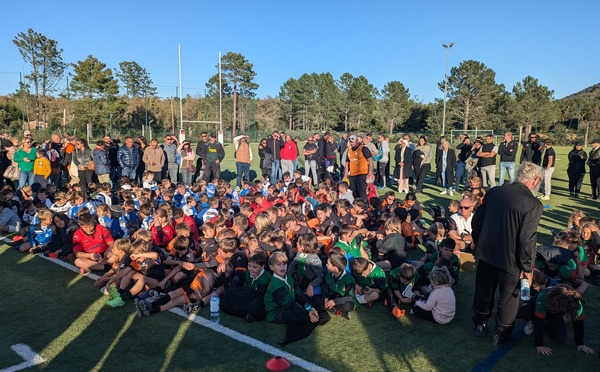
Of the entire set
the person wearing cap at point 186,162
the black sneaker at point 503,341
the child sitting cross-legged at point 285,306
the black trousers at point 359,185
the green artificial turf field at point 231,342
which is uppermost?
the person wearing cap at point 186,162

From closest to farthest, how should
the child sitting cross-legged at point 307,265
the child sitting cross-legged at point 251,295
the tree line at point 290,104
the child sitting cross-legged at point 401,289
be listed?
the child sitting cross-legged at point 251,295, the child sitting cross-legged at point 401,289, the child sitting cross-legged at point 307,265, the tree line at point 290,104

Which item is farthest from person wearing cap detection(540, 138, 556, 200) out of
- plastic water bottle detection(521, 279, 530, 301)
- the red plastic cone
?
A: the red plastic cone

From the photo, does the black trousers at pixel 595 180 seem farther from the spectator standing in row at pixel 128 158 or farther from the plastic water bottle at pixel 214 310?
the spectator standing in row at pixel 128 158

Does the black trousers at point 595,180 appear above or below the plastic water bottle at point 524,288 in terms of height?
above


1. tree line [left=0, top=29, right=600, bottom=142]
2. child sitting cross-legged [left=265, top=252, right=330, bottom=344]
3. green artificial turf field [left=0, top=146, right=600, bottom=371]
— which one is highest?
tree line [left=0, top=29, right=600, bottom=142]

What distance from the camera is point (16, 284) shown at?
6266 millimetres

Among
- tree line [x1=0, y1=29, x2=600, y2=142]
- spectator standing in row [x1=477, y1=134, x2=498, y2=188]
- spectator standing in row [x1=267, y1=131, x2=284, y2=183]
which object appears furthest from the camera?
tree line [x1=0, y1=29, x2=600, y2=142]

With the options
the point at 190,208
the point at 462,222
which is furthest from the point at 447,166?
the point at 190,208

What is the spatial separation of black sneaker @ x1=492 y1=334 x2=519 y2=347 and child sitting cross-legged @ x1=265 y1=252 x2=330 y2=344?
72.1 inches

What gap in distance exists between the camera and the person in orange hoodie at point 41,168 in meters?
11.2

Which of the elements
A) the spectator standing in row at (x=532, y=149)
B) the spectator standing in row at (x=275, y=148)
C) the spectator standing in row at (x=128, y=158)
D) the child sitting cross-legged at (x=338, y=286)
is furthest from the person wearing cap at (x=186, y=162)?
the spectator standing in row at (x=532, y=149)

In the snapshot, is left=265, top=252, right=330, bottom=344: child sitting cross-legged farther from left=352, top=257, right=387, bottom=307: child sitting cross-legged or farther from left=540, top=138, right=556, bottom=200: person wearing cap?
left=540, top=138, right=556, bottom=200: person wearing cap

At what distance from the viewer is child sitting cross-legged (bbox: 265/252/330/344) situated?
4828mm

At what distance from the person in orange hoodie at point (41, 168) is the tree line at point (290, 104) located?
832 inches
